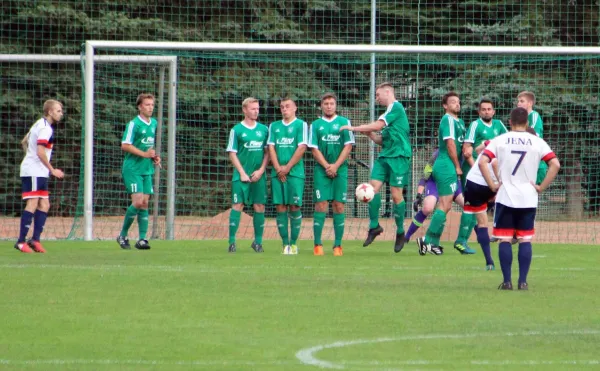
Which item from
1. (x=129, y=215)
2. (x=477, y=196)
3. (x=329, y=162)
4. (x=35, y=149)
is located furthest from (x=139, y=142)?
(x=477, y=196)

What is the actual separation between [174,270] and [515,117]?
4.25 m

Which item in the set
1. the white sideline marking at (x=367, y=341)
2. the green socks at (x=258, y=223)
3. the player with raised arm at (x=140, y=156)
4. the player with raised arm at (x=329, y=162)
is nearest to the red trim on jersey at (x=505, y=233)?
the white sideline marking at (x=367, y=341)

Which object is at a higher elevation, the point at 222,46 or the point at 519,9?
the point at 519,9

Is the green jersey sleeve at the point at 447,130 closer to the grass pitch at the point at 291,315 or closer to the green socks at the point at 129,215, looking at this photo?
the grass pitch at the point at 291,315

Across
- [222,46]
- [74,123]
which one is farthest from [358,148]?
[74,123]

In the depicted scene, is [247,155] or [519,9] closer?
[247,155]

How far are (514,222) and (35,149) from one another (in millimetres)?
7400

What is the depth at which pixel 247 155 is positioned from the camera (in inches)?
627

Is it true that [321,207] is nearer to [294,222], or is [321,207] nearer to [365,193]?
[294,222]

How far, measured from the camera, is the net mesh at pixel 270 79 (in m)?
24.0

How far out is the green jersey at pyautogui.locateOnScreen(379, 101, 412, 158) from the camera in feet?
51.9

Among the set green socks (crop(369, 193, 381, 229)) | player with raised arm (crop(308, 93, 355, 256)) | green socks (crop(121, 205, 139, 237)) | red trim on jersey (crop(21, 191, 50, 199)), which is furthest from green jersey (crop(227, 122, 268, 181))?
red trim on jersey (crop(21, 191, 50, 199))

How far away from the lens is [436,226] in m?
15.6

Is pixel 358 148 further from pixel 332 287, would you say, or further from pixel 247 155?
pixel 332 287
